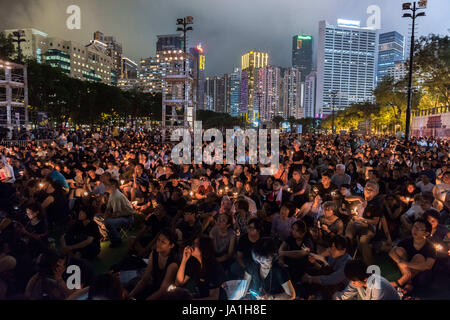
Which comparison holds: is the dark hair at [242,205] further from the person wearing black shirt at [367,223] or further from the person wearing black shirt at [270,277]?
the person wearing black shirt at [270,277]

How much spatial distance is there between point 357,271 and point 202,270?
1.80 metres

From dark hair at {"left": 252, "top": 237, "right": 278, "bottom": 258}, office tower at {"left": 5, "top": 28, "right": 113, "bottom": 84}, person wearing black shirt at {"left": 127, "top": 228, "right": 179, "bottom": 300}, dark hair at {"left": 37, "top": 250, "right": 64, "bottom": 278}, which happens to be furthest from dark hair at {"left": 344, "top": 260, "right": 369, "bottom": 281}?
office tower at {"left": 5, "top": 28, "right": 113, "bottom": 84}

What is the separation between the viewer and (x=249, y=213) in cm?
602

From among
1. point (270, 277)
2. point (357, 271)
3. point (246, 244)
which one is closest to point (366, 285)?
point (357, 271)

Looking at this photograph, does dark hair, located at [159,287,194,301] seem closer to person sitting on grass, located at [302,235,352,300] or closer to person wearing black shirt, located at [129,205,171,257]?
person sitting on grass, located at [302,235,352,300]

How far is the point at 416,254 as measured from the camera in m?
4.55

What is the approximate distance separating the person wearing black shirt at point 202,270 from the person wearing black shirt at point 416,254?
2.67 m

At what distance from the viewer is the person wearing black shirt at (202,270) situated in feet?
12.9

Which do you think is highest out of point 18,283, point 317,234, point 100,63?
point 100,63

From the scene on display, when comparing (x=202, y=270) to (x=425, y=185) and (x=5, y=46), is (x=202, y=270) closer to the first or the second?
(x=425, y=185)

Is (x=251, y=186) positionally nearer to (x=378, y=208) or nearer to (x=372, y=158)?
(x=378, y=208)
